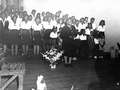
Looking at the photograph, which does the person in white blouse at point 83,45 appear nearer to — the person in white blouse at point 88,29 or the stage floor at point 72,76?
the person in white blouse at point 88,29

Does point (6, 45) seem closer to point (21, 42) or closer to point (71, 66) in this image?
point (21, 42)

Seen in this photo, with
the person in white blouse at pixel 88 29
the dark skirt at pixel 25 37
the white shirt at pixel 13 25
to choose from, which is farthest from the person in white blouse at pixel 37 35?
the person in white blouse at pixel 88 29

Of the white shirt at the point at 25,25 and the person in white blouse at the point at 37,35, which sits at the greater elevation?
the white shirt at the point at 25,25

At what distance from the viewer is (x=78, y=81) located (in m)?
5.15

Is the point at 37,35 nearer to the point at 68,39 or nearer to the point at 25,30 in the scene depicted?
the point at 25,30

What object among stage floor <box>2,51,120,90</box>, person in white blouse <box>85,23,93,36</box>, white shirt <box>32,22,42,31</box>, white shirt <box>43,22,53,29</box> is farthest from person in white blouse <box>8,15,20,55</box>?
person in white blouse <box>85,23,93,36</box>

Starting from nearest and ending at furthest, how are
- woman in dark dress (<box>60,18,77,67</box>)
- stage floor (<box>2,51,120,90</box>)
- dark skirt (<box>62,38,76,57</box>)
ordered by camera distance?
stage floor (<box>2,51,120,90</box>) < woman in dark dress (<box>60,18,77,67</box>) < dark skirt (<box>62,38,76,57</box>)

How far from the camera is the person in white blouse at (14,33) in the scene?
8.32 m

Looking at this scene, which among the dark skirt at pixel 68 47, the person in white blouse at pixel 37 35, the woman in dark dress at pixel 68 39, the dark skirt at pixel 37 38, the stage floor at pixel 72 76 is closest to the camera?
the stage floor at pixel 72 76

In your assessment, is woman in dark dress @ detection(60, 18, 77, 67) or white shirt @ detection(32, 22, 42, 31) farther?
white shirt @ detection(32, 22, 42, 31)

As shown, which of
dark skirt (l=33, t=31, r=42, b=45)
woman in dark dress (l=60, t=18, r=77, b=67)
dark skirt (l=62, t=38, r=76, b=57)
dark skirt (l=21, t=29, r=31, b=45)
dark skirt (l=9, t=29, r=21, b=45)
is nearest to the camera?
woman in dark dress (l=60, t=18, r=77, b=67)

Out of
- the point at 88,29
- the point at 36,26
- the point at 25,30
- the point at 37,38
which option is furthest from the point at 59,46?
the point at 25,30

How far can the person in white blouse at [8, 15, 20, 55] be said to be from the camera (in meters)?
8.32

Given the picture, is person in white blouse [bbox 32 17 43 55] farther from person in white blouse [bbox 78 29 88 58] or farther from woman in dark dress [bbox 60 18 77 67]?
woman in dark dress [bbox 60 18 77 67]
